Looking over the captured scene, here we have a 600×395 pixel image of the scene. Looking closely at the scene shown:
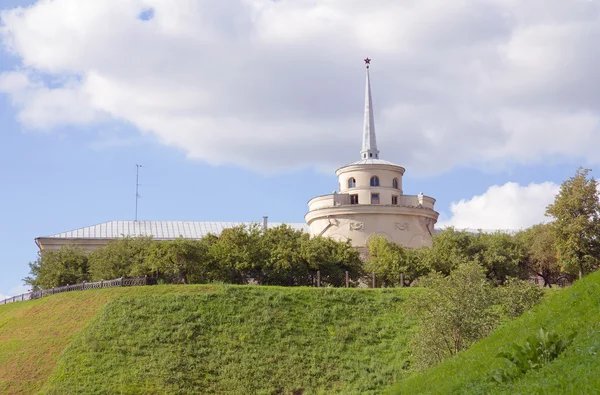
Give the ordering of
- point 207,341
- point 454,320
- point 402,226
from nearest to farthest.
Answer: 1. point 454,320
2. point 207,341
3. point 402,226

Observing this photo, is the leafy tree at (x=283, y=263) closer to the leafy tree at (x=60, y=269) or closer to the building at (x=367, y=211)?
the building at (x=367, y=211)

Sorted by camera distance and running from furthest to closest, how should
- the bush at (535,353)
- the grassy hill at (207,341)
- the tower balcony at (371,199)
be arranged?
the tower balcony at (371,199) < the grassy hill at (207,341) < the bush at (535,353)

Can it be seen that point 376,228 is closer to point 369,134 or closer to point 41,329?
point 369,134

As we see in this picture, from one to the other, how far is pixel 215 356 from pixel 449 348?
46.4 ft

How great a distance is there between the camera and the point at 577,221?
167 ft

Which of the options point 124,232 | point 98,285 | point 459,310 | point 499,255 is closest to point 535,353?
point 459,310

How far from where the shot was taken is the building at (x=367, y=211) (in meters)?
69.6

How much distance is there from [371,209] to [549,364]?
55923 millimetres

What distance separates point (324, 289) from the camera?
49281 mm

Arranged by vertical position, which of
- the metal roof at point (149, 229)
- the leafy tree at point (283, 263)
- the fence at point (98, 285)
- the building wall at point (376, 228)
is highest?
the metal roof at point (149, 229)

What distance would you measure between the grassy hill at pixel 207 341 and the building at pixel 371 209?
64.6ft

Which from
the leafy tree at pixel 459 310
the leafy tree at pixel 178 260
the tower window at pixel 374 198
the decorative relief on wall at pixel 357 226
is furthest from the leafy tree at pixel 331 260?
the leafy tree at pixel 459 310

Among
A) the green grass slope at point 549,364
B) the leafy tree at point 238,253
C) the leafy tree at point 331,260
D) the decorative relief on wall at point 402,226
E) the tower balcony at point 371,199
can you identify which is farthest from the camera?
the tower balcony at point 371,199

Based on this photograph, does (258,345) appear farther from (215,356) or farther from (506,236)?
(506,236)
